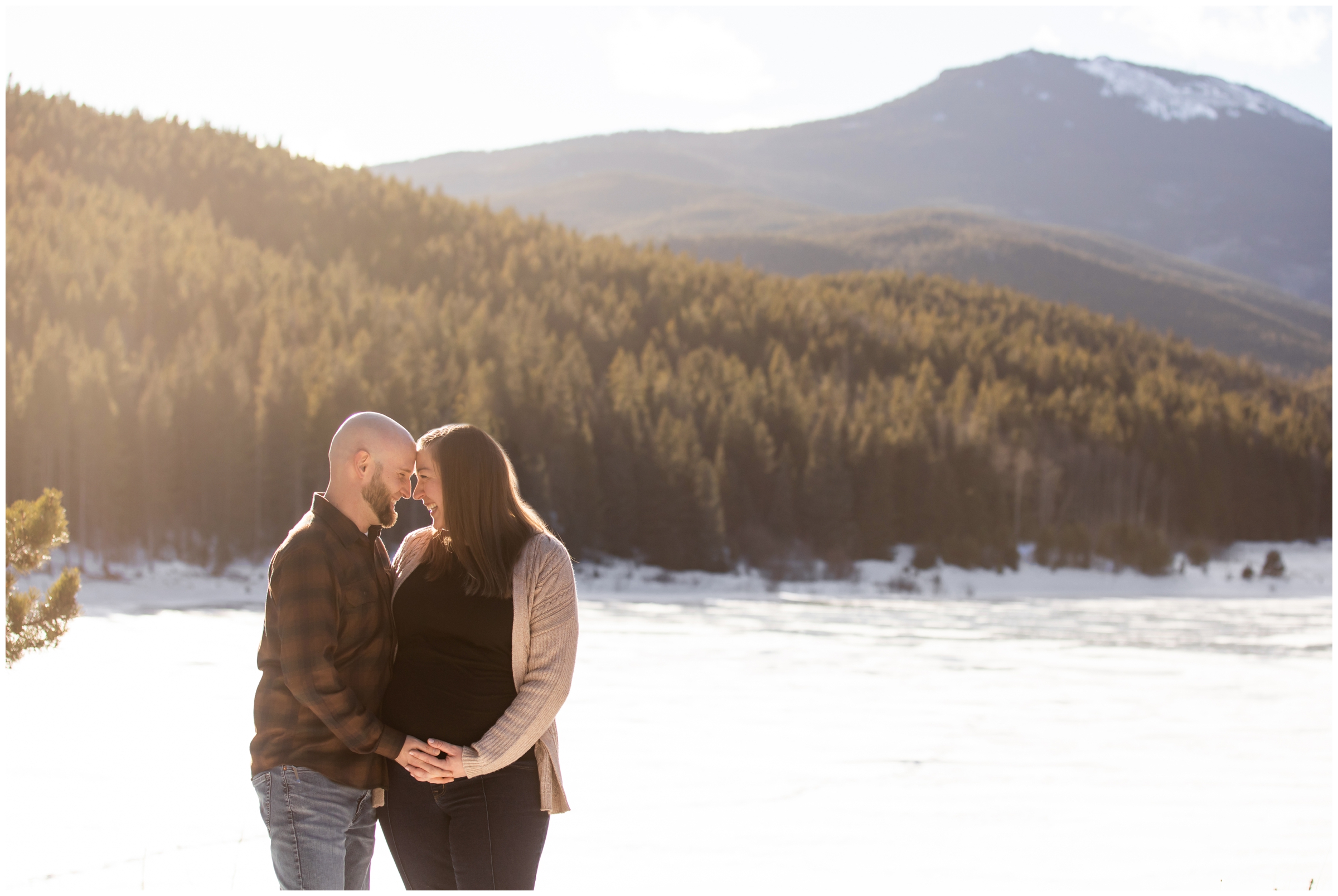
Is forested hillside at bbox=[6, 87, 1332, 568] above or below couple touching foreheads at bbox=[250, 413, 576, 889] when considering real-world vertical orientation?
above

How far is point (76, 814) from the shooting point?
357 inches

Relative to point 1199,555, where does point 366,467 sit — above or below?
above

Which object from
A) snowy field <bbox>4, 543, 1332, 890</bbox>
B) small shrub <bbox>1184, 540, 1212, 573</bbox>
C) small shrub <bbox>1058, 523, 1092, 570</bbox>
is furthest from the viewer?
small shrub <bbox>1184, 540, 1212, 573</bbox>

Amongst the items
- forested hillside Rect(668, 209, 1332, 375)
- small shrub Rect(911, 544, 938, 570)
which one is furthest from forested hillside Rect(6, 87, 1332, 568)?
forested hillside Rect(668, 209, 1332, 375)

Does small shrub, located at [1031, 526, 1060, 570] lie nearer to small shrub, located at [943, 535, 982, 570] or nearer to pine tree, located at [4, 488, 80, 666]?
small shrub, located at [943, 535, 982, 570]

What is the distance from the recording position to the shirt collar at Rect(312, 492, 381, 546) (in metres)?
3.78

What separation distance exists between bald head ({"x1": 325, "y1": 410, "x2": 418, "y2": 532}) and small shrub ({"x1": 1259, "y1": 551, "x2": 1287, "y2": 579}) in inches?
2911

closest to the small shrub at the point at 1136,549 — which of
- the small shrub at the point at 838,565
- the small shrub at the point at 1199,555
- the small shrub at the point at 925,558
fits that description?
the small shrub at the point at 1199,555

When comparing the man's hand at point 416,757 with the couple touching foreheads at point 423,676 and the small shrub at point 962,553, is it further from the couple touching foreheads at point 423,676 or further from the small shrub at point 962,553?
the small shrub at point 962,553

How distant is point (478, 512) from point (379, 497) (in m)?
0.36

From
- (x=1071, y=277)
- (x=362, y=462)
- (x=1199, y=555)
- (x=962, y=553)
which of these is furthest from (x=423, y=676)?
(x=1071, y=277)

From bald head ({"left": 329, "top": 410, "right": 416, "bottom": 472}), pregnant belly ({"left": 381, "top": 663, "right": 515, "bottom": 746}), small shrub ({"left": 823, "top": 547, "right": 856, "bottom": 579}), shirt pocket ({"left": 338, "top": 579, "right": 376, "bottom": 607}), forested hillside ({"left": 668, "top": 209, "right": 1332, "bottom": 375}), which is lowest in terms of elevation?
small shrub ({"left": 823, "top": 547, "right": 856, "bottom": 579})

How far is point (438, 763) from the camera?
3.60m

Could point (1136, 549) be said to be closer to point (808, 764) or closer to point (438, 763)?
point (808, 764)
